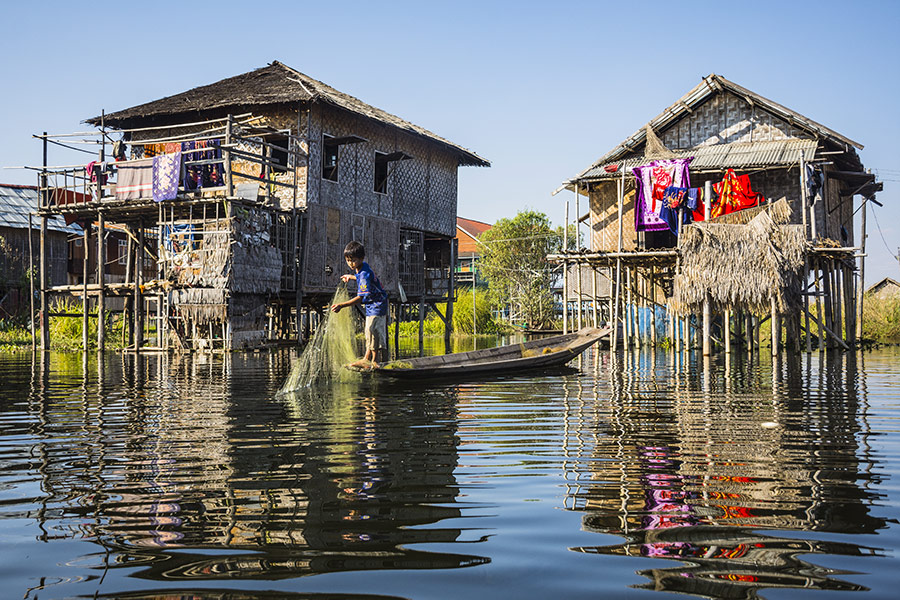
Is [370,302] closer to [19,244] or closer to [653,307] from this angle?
[653,307]

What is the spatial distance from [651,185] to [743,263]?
3.33 meters

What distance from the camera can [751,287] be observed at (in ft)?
51.7

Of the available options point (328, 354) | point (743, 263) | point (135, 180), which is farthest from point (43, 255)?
point (743, 263)

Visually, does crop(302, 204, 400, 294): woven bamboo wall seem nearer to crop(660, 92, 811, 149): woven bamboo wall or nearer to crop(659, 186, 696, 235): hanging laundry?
crop(659, 186, 696, 235): hanging laundry

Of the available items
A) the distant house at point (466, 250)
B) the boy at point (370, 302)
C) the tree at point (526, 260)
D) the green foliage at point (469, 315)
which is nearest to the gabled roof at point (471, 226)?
the distant house at point (466, 250)

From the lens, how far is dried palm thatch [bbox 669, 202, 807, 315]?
1572 cm

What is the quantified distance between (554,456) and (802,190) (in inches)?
554

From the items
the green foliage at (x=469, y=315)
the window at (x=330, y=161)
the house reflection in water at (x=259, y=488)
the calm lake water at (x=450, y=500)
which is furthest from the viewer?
the green foliage at (x=469, y=315)

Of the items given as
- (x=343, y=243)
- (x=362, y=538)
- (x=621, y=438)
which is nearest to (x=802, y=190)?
(x=343, y=243)

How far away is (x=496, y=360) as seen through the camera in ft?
38.7

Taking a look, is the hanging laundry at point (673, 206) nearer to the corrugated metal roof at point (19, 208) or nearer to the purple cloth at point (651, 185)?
the purple cloth at point (651, 185)

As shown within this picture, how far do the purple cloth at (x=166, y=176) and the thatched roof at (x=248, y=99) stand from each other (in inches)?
77.9

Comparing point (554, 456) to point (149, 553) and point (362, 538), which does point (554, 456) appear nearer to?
point (362, 538)

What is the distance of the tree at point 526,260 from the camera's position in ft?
115
